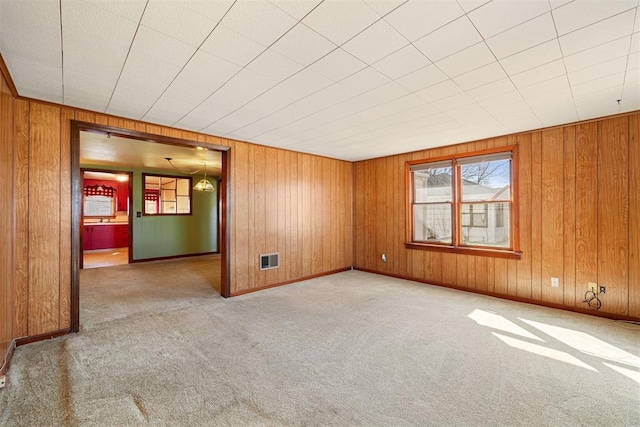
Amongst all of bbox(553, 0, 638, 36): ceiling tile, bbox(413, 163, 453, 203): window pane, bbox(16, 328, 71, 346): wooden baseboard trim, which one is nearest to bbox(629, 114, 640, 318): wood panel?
bbox(413, 163, 453, 203): window pane

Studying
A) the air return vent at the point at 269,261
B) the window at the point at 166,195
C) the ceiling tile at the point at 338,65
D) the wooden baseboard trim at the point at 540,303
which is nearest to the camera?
the ceiling tile at the point at 338,65

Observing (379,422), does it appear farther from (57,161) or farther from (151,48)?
(57,161)

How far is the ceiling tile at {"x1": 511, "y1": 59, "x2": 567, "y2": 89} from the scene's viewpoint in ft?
7.27

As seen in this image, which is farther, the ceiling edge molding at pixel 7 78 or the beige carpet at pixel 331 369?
the ceiling edge molding at pixel 7 78

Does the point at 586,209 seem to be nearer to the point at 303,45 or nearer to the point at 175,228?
the point at 303,45

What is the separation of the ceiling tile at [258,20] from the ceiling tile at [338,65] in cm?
41

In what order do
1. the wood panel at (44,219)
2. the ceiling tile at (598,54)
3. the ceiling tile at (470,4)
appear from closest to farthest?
the ceiling tile at (470,4), the ceiling tile at (598,54), the wood panel at (44,219)

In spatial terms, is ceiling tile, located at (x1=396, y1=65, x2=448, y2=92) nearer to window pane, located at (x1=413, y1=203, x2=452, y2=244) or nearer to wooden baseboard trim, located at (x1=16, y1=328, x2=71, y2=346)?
window pane, located at (x1=413, y1=203, x2=452, y2=244)

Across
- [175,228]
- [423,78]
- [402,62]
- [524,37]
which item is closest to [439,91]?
[423,78]

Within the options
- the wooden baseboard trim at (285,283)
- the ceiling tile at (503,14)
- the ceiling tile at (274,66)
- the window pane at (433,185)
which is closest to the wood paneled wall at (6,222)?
the ceiling tile at (274,66)

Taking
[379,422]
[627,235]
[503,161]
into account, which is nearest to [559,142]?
[503,161]

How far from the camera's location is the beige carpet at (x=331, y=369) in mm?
1793

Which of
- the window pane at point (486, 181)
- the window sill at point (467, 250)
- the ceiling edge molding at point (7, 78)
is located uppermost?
the ceiling edge molding at point (7, 78)

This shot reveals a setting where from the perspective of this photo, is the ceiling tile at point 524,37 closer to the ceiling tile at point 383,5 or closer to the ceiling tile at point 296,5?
the ceiling tile at point 383,5
